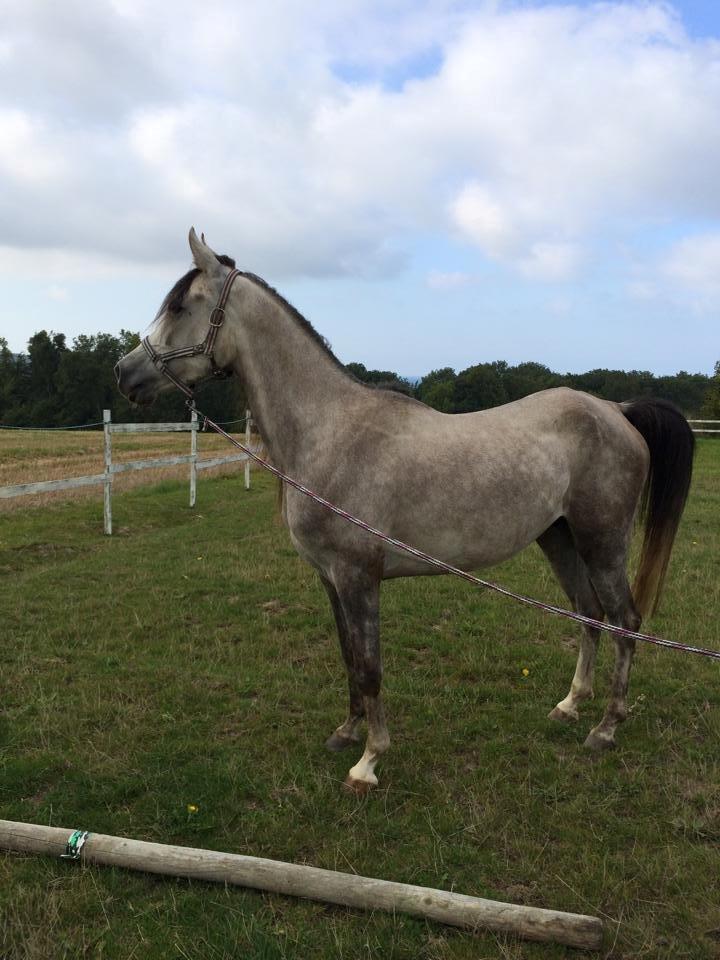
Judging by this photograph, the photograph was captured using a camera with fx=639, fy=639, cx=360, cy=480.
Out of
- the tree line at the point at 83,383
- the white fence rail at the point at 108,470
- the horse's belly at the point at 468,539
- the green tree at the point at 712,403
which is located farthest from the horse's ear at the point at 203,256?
the green tree at the point at 712,403

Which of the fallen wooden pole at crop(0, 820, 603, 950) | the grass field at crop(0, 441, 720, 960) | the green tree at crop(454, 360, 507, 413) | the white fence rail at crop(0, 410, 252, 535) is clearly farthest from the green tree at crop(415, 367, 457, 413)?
the fallen wooden pole at crop(0, 820, 603, 950)

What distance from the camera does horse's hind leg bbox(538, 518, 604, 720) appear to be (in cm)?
447

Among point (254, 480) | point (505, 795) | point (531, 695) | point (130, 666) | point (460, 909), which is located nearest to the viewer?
point (460, 909)

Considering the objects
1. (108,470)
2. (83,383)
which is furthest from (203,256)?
(83,383)

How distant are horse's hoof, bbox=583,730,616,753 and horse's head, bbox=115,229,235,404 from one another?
324 centimetres

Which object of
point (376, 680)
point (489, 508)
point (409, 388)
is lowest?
point (376, 680)

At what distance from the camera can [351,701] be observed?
3.98m

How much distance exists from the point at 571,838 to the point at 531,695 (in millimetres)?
1603

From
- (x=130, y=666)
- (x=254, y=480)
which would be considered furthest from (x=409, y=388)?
(x=254, y=480)

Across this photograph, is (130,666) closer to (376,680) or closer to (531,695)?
(376,680)

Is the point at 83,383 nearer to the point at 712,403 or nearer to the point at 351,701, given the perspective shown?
the point at 712,403

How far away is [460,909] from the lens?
2432 mm

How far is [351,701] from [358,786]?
0.58 meters

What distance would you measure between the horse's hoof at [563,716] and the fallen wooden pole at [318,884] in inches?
77.1
